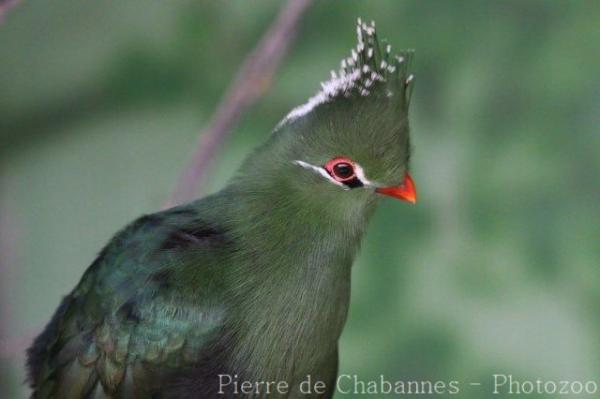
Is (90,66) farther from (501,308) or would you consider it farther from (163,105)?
(501,308)

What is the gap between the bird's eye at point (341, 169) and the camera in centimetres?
150

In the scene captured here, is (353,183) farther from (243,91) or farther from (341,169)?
(243,91)

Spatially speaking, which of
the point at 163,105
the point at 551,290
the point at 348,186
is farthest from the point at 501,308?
the point at 163,105

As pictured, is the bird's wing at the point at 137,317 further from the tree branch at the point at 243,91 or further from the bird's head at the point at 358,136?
the tree branch at the point at 243,91

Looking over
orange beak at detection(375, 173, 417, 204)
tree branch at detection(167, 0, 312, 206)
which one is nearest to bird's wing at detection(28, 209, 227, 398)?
orange beak at detection(375, 173, 417, 204)

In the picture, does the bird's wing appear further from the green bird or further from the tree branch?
the tree branch

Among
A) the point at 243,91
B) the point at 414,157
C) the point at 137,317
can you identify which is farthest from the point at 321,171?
the point at 243,91

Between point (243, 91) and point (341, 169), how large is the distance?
0.84m

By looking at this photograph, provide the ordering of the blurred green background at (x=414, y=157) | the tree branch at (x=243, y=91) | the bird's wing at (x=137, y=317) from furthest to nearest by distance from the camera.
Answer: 1. the tree branch at (x=243, y=91)
2. the blurred green background at (x=414, y=157)
3. the bird's wing at (x=137, y=317)

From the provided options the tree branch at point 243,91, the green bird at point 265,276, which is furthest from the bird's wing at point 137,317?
the tree branch at point 243,91

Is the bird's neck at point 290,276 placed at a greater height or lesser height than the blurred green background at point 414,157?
lesser

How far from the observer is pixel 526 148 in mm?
2102

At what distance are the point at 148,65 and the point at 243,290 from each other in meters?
1.02

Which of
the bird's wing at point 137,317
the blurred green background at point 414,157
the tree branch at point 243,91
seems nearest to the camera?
the bird's wing at point 137,317
